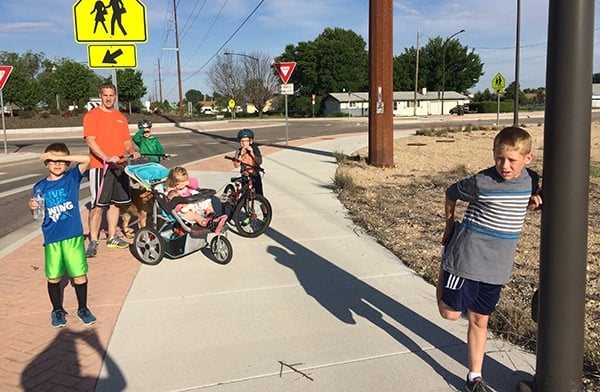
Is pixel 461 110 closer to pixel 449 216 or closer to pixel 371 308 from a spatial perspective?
pixel 371 308

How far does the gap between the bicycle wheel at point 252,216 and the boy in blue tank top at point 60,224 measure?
2.93 meters

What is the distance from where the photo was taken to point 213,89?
3403 inches

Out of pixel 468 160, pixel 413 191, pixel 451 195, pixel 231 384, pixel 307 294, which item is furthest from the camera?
pixel 468 160

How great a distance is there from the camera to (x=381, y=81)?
13609 mm

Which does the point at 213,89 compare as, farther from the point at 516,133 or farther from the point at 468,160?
the point at 516,133

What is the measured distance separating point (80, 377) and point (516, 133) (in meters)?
3.16

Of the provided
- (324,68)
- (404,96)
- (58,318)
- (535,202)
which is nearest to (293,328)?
(58,318)

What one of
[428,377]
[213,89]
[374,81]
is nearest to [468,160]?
[374,81]

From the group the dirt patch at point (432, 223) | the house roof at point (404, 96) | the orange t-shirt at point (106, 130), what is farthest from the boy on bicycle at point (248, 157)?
the house roof at point (404, 96)

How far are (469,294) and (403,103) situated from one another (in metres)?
78.9

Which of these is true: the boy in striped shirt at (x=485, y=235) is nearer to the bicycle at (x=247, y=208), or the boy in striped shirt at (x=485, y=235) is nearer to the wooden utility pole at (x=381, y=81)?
the bicycle at (x=247, y=208)

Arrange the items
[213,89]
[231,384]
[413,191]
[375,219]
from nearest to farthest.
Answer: [231,384]
[375,219]
[413,191]
[213,89]

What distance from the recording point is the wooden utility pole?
13.1 meters

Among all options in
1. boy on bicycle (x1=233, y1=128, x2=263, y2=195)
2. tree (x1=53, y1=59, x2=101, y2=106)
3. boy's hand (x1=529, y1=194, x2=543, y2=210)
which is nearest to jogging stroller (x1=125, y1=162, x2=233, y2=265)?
boy on bicycle (x1=233, y1=128, x2=263, y2=195)
